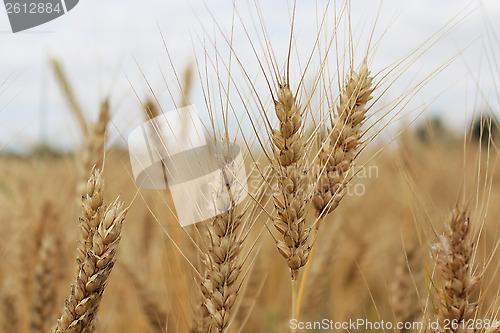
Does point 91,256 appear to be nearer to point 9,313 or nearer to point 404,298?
point 9,313

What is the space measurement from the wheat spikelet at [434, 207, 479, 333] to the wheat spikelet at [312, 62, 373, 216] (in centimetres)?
30

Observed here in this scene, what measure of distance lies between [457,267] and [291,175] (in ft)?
1.63

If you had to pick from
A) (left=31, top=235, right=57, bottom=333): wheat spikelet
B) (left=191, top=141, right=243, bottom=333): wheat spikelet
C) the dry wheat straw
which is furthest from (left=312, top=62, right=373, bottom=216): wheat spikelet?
the dry wheat straw

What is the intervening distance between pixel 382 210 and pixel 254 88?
3385 millimetres

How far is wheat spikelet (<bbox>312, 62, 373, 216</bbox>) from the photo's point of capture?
120cm

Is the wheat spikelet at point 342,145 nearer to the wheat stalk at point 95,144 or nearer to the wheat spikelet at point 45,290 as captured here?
the wheat stalk at point 95,144

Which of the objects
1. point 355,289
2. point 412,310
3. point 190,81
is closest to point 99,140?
point 190,81

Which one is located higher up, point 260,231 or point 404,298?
point 260,231

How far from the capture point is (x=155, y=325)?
6.49 feet

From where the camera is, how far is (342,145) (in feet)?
4.00

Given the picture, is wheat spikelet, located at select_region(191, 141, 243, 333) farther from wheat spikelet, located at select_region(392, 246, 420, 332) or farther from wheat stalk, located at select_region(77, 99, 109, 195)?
wheat spikelet, located at select_region(392, 246, 420, 332)

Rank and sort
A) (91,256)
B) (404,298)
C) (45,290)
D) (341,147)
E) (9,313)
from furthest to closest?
(404,298) < (9,313) < (45,290) < (341,147) < (91,256)

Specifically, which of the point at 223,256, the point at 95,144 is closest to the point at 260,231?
the point at 223,256

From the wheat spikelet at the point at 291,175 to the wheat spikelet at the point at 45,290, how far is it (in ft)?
3.79
